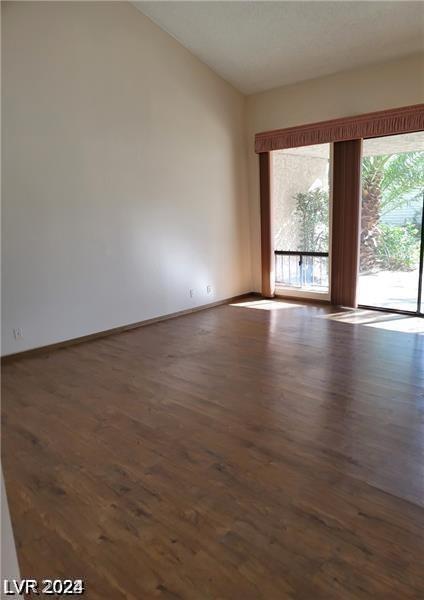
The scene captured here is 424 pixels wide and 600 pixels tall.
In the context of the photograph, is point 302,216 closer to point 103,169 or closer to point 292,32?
point 292,32

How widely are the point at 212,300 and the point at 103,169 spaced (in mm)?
2575

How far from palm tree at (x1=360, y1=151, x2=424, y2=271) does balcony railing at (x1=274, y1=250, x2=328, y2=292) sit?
25.0 inches

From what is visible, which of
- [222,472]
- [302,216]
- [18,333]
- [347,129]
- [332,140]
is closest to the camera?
[222,472]

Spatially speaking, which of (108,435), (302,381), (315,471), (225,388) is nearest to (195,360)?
(225,388)

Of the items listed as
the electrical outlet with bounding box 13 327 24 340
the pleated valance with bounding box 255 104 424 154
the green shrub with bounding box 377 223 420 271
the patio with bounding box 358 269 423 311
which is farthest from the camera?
the patio with bounding box 358 269 423 311

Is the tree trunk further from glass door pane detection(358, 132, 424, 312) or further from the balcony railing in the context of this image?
the balcony railing

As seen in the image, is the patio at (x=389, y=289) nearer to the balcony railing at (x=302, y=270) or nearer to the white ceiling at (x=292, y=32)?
the balcony railing at (x=302, y=270)

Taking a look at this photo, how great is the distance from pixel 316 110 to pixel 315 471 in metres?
4.94

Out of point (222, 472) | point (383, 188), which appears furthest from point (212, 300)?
point (222, 472)

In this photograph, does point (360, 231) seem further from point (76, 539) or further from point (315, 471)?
point (76, 539)

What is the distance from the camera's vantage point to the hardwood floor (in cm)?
158

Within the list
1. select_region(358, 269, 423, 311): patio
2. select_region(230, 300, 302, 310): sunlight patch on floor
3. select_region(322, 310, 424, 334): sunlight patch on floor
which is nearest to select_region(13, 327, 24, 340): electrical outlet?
select_region(230, 300, 302, 310): sunlight patch on floor

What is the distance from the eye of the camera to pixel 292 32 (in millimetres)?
4504

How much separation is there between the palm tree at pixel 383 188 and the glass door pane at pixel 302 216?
0.55 metres
